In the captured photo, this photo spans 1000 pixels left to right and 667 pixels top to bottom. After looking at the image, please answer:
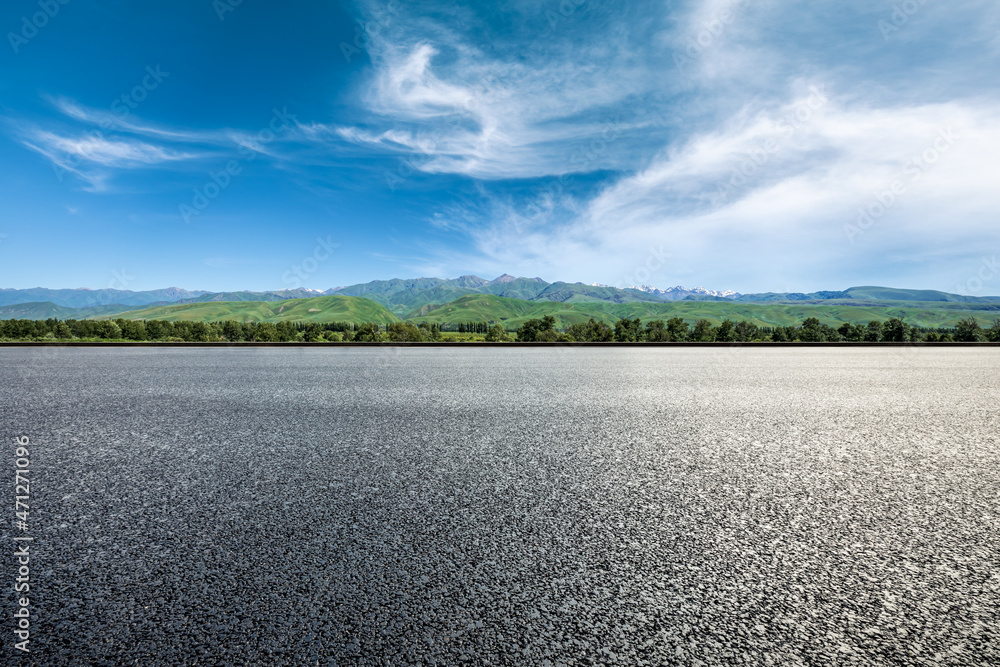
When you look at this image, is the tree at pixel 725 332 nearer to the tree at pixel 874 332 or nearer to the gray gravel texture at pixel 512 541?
the tree at pixel 874 332

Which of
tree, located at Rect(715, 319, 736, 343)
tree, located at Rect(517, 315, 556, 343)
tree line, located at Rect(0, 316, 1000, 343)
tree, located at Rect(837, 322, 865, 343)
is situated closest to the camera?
tree line, located at Rect(0, 316, 1000, 343)

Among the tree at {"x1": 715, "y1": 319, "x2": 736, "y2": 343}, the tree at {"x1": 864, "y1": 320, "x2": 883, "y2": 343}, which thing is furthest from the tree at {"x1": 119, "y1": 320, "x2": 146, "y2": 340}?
the tree at {"x1": 864, "y1": 320, "x2": 883, "y2": 343}

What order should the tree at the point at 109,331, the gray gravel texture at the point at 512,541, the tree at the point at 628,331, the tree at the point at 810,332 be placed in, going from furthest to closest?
the tree at the point at 628,331 → the tree at the point at 109,331 → the tree at the point at 810,332 → the gray gravel texture at the point at 512,541

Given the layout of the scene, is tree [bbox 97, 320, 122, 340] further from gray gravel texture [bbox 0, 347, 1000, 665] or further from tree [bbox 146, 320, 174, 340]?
gray gravel texture [bbox 0, 347, 1000, 665]

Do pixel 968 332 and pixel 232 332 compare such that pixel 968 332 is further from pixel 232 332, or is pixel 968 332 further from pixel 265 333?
pixel 265 333

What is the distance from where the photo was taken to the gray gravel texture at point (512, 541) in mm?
2555

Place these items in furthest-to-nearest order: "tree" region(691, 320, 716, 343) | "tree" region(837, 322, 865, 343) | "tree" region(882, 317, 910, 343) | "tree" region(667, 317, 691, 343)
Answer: "tree" region(691, 320, 716, 343) < "tree" region(667, 317, 691, 343) < "tree" region(837, 322, 865, 343) < "tree" region(882, 317, 910, 343)

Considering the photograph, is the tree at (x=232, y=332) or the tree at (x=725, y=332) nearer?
the tree at (x=232, y=332)

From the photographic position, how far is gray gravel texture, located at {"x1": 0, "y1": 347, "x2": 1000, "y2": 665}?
2.55m

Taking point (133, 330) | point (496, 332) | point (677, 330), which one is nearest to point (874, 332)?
point (677, 330)

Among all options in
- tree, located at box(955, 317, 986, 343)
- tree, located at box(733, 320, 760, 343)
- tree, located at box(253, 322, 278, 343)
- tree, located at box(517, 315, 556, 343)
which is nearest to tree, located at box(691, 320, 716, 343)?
tree, located at box(733, 320, 760, 343)

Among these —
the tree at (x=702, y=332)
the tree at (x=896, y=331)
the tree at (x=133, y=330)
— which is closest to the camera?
the tree at (x=896, y=331)

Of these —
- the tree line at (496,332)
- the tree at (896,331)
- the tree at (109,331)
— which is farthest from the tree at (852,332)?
the tree at (109,331)

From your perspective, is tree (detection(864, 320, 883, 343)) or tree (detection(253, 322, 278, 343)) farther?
tree (detection(253, 322, 278, 343))
